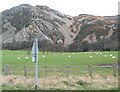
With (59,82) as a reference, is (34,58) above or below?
above

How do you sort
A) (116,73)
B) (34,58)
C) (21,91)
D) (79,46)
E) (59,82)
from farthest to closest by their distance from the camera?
(79,46)
(116,73)
(59,82)
(34,58)
(21,91)

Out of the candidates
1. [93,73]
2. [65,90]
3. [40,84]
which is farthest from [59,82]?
[93,73]

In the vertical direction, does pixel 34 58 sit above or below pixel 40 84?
above

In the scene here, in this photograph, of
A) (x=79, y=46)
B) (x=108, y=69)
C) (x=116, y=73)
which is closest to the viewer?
(x=116, y=73)

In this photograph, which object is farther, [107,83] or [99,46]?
[99,46]

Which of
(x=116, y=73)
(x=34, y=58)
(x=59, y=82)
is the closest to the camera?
(x=34, y=58)

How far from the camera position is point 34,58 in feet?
78.7

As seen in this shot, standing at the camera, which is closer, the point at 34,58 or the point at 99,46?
the point at 34,58

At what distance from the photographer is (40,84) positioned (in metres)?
25.4

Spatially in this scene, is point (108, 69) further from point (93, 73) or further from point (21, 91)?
point (21, 91)

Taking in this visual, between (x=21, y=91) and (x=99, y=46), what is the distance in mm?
131773

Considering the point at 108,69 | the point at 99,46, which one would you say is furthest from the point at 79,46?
the point at 108,69

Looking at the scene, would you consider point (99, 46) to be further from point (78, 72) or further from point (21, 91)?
point (21, 91)

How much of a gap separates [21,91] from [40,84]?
4.74 meters
